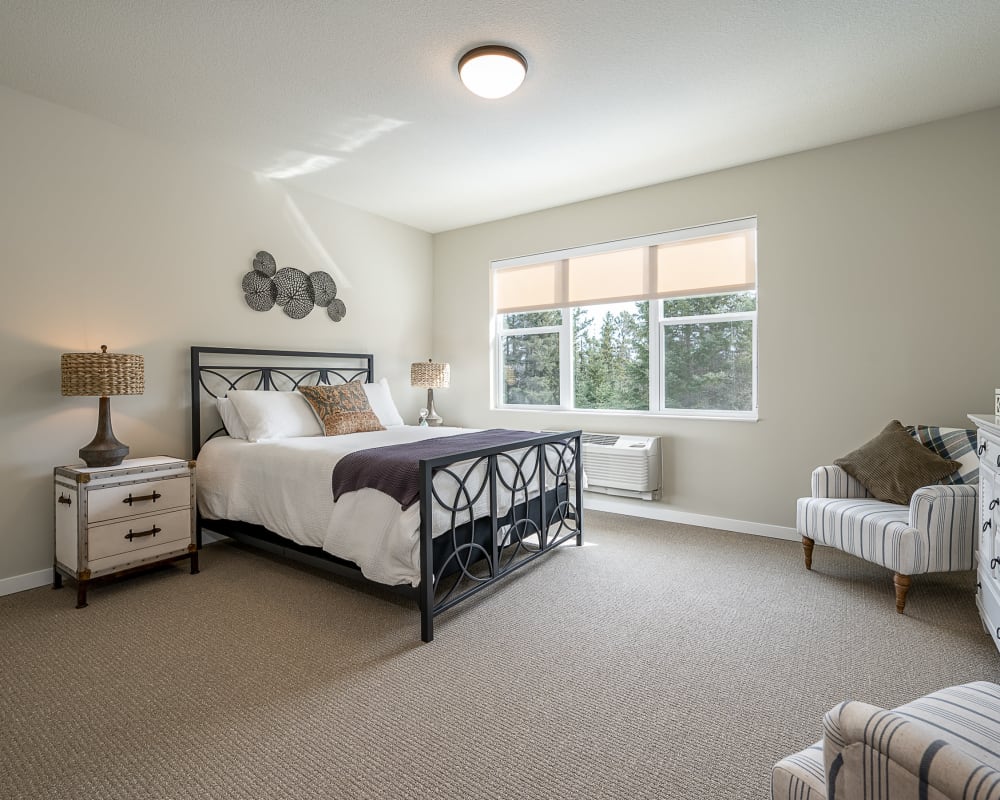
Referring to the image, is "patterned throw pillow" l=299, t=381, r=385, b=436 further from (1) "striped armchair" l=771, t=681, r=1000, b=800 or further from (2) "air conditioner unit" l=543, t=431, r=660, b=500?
(1) "striped armchair" l=771, t=681, r=1000, b=800

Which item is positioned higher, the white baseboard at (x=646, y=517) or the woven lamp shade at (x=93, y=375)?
the woven lamp shade at (x=93, y=375)

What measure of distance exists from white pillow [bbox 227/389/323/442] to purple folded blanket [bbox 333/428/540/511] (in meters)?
0.96

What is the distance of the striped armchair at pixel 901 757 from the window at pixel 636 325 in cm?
307

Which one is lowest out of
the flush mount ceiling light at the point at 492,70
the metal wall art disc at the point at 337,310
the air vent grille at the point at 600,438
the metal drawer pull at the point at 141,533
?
the metal drawer pull at the point at 141,533

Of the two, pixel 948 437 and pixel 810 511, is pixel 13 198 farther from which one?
pixel 948 437

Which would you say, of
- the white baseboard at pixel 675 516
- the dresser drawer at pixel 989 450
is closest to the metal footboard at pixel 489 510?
the white baseboard at pixel 675 516

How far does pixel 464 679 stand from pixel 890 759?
5.01 feet

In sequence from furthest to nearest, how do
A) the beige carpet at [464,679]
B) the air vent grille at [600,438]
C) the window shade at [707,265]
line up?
the air vent grille at [600,438], the window shade at [707,265], the beige carpet at [464,679]

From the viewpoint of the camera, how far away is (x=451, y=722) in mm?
1717

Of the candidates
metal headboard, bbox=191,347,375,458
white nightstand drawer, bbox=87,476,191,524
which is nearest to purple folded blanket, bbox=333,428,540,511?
white nightstand drawer, bbox=87,476,191,524

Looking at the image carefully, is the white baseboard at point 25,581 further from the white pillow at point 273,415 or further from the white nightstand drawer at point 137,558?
the white pillow at point 273,415

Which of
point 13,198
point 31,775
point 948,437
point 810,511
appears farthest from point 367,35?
point 948,437

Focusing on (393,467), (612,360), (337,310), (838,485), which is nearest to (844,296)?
(838,485)

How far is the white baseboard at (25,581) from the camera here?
278cm
